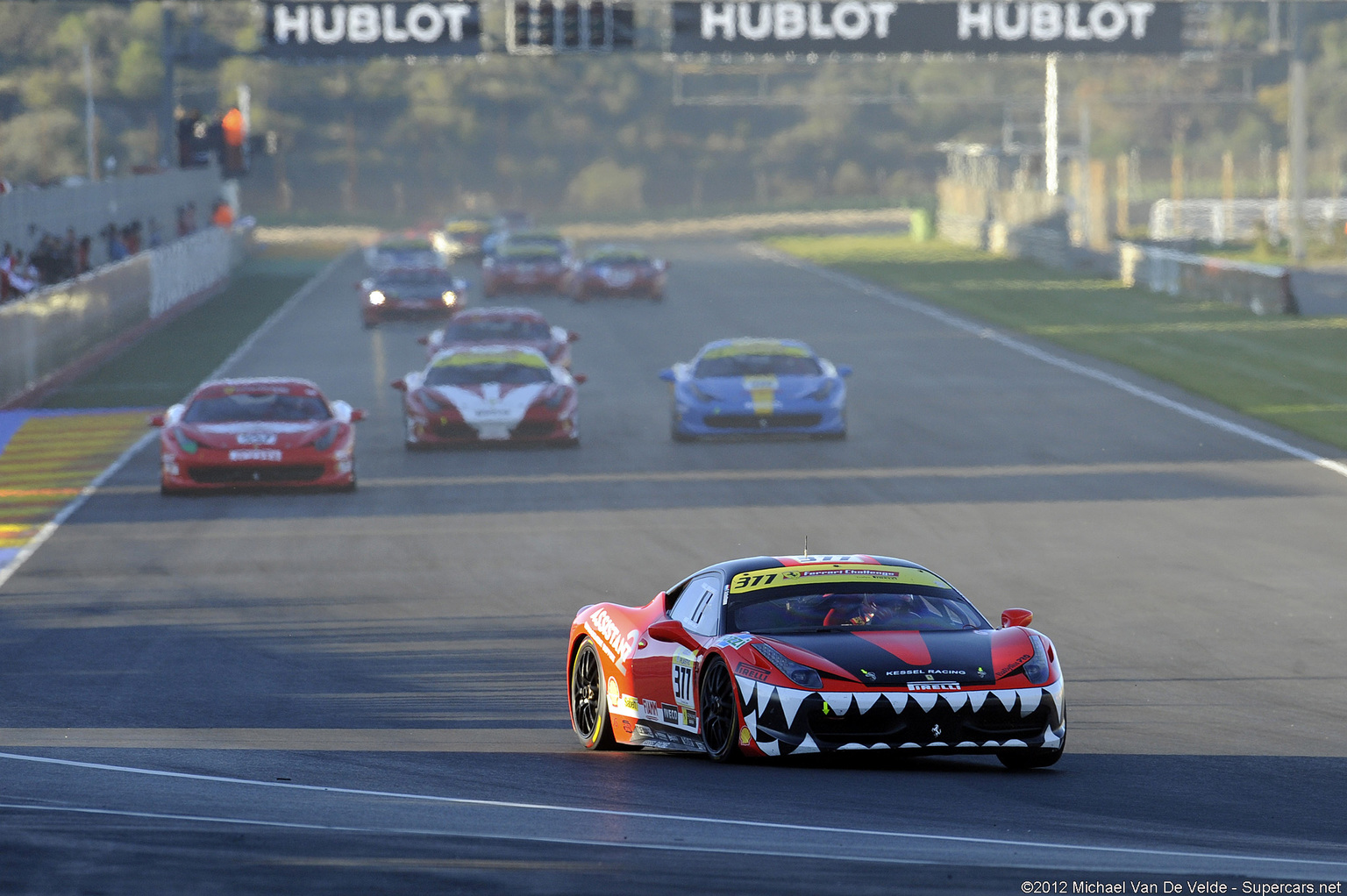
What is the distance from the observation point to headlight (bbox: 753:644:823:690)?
937 cm

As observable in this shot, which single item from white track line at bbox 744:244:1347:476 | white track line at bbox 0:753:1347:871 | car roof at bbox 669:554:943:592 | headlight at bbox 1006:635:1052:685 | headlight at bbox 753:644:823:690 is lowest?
white track line at bbox 744:244:1347:476

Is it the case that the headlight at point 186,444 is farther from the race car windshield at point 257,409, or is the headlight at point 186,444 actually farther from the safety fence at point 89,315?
the safety fence at point 89,315

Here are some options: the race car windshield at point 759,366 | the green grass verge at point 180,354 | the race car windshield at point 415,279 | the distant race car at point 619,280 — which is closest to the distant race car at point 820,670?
the race car windshield at point 759,366

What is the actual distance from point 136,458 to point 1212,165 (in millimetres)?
111688

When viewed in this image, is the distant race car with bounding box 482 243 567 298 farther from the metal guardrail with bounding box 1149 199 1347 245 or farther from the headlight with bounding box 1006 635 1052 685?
the headlight with bounding box 1006 635 1052 685

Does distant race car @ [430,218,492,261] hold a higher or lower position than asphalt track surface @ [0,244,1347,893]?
higher

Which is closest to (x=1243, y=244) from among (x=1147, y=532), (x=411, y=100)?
(x=1147, y=532)

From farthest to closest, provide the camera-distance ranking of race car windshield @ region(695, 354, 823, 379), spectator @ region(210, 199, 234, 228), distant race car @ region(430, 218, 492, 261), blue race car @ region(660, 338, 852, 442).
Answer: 1. distant race car @ region(430, 218, 492, 261)
2. spectator @ region(210, 199, 234, 228)
3. race car windshield @ region(695, 354, 823, 379)
4. blue race car @ region(660, 338, 852, 442)

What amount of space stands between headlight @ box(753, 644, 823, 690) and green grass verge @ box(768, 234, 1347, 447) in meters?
16.6

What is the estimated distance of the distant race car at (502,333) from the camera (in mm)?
31656

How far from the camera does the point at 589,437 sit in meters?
26.8

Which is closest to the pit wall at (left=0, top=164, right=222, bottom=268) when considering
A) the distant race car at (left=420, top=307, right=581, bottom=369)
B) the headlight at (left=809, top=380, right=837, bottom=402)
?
the distant race car at (left=420, top=307, right=581, bottom=369)

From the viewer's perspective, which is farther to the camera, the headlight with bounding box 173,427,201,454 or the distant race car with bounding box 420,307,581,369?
the distant race car with bounding box 420,307,581,369

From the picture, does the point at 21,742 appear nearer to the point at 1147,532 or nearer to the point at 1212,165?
the point at 1147,532
